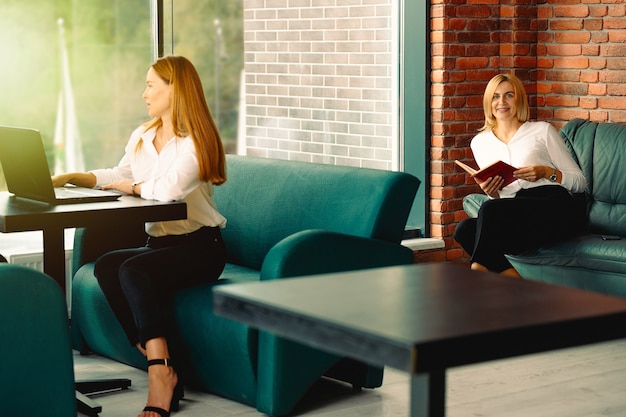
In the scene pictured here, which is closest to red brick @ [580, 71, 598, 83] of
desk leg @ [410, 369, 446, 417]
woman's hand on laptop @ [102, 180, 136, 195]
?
woman's hand on laptop @ [102, 180, 136, 195]

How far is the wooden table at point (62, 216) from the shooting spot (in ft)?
11.6

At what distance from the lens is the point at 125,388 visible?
4289 mm

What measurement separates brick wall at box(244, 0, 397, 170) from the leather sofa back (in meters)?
1.16

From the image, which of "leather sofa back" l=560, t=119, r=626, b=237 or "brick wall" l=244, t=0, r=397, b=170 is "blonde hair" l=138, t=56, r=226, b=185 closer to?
"brick wall" l=244, t=0, r=397, b=170

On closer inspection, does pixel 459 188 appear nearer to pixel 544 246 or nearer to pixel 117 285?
pixel 544 246

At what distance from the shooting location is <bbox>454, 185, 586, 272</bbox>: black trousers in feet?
17.5

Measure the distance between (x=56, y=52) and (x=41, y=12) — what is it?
21 cm

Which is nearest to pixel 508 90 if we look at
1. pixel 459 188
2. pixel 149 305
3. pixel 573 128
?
pixel 573 128

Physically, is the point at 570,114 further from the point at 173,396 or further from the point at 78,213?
the point at 78,213

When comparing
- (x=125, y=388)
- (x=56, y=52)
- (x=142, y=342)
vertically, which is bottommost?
(x=125, y=388)

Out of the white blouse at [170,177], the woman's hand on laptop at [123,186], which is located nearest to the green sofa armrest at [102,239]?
the white blouse at [170,177]

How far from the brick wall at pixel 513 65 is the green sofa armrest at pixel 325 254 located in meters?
2.15

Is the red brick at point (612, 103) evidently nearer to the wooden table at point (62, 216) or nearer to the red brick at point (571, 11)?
the red brick at point (571, 11)

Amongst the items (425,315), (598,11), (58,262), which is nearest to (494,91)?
(598,11)
